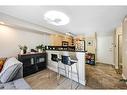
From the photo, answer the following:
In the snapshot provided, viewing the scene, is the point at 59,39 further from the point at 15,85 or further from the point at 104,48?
the point at 104,48

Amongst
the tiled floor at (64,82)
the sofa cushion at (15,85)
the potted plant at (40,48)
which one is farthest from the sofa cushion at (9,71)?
the potted plant at (40,48)

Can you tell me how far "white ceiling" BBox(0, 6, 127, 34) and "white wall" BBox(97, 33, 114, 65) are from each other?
0.88 ft

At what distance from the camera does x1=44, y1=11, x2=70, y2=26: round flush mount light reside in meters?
1.20

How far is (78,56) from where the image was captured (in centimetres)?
200

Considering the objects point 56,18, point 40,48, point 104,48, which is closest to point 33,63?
point 40,48

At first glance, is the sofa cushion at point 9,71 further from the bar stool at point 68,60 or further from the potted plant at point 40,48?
the bar stool at point 68,60

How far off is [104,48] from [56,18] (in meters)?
1.33

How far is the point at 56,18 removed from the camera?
1.24m

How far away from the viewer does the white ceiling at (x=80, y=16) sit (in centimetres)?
113

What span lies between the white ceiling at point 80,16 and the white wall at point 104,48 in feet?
0.88

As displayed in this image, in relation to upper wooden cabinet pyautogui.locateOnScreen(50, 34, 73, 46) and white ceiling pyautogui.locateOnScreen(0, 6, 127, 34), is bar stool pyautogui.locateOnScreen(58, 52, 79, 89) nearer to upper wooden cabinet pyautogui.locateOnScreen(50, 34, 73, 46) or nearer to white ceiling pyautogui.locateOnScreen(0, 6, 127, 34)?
upper wooden cabinet pyautogui.locateOnScreen(50, 34, 73, 46)

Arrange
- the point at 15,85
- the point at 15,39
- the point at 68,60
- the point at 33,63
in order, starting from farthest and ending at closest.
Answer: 1. the point at 33,63
2. the point at 68,60
3. the point at 15,39
4. the point at 15,85

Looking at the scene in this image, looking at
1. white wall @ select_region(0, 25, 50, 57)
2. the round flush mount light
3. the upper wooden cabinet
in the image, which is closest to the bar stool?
the upper wooden cabinet
